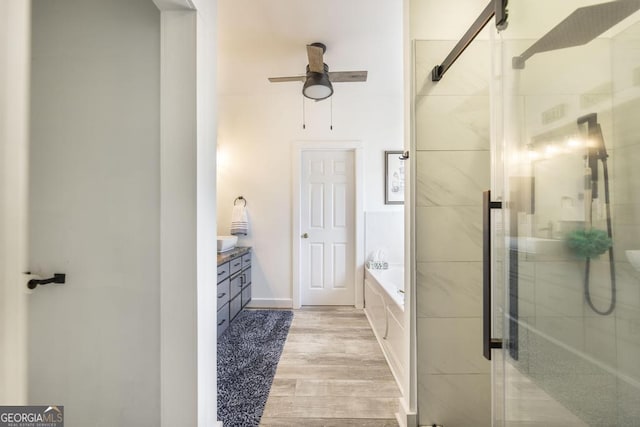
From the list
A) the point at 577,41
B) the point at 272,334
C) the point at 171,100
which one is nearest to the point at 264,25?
the point at 171,100

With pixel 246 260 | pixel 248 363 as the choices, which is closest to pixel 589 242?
pixel 248 363

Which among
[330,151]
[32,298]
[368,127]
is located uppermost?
[368,127]

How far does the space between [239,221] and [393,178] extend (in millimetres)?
2124

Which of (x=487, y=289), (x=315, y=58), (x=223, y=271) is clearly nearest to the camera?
(x=487, y=289)

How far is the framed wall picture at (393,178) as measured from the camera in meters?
3.62

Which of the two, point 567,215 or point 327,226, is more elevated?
point 567,215

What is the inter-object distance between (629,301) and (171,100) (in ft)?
5.72

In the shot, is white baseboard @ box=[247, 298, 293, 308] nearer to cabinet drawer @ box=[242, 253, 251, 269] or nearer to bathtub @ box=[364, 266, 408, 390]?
cabinet drawer @ box=[242, 253, 251, 269]

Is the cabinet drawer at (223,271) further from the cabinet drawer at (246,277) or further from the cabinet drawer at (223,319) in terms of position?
the cabinet drawer at (246,277)

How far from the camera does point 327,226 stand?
372 centimetres

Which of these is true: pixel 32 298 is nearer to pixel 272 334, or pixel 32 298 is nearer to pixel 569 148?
pixel 272 334

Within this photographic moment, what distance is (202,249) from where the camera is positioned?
1.25 meters

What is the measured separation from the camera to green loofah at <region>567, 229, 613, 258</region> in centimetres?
78

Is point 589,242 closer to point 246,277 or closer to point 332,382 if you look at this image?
point 332,382
